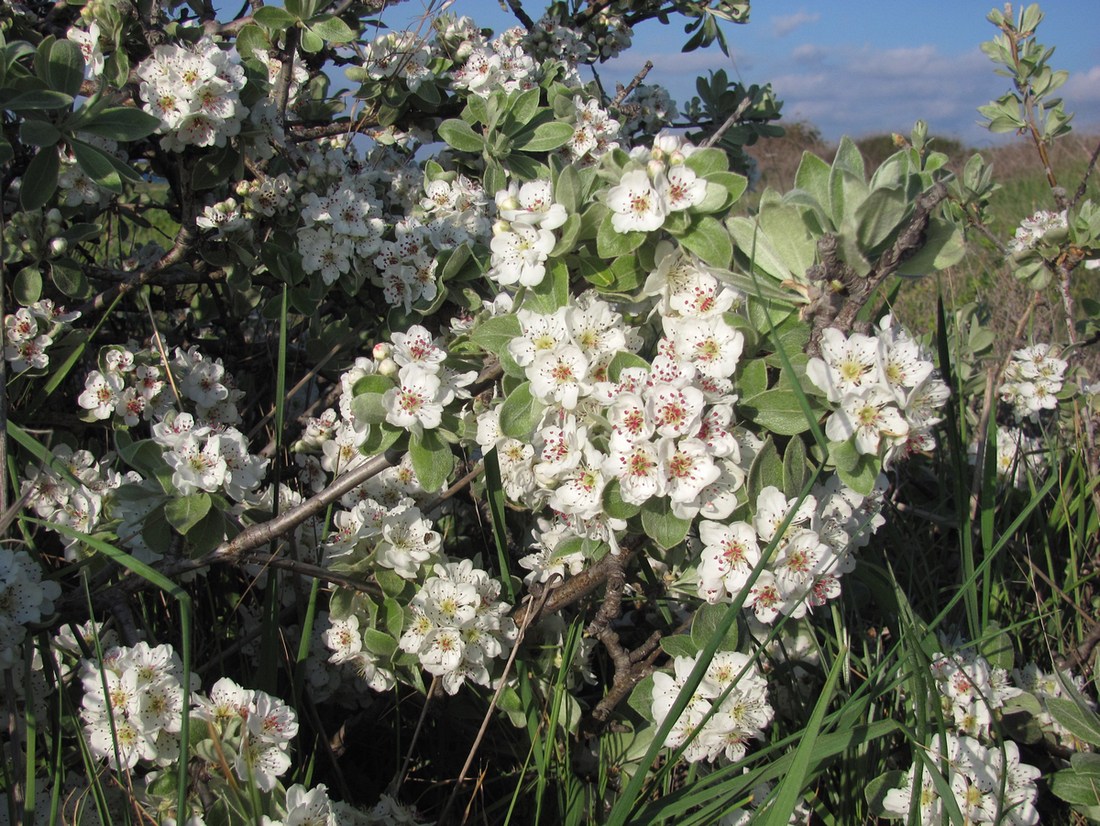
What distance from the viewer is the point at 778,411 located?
4.41ft

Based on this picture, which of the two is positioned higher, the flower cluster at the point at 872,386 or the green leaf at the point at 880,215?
the green leaf at the point at 880,215

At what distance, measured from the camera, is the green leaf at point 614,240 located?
1402 mm

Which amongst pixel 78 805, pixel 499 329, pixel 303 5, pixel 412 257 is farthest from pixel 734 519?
pixel 303 5

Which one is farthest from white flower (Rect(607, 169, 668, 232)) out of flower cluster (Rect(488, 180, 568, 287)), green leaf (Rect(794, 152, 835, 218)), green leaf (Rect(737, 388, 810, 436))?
green leaf (Rect(737, 388, 810, 436))

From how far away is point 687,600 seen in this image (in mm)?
1734

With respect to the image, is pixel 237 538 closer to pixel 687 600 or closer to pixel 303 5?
pixel 687 600

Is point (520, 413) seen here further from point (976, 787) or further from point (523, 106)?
point (976, 787)

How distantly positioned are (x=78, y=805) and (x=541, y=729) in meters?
0.80

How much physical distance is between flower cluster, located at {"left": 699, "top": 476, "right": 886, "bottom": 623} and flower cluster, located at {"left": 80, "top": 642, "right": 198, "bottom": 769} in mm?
845

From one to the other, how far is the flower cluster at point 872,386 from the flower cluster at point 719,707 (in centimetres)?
45

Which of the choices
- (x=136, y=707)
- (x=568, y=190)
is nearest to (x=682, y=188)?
(x=568, y=190)

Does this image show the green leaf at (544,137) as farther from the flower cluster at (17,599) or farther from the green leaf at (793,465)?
the flower cluster at (17,599)

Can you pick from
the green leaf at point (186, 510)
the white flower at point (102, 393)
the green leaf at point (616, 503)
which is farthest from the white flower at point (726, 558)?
the white flower at point (102, 393)

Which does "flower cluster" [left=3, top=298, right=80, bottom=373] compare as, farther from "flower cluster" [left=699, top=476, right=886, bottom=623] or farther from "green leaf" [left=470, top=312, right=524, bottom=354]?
"flower cluster" [left=699, top=476, right=886, bottom=623]
